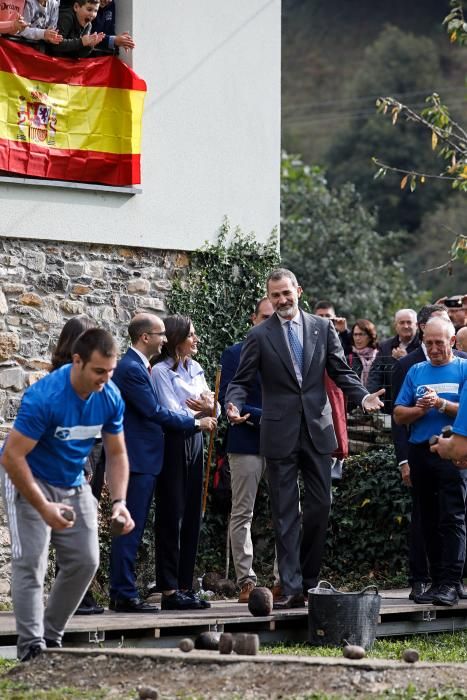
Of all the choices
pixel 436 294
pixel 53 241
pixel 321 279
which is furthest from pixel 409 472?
pixel 436 294

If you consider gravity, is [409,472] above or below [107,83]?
below

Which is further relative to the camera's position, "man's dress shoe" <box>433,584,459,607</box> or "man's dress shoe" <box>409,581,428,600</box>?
"man's dress shoe" <box>409,581,428,600</box>

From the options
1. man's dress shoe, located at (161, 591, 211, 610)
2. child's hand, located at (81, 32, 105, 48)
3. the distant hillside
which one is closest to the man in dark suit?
man's dress shoe, located at (161, 591, 211, 610)

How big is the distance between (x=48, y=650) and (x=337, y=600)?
216 cm

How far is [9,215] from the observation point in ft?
34.1

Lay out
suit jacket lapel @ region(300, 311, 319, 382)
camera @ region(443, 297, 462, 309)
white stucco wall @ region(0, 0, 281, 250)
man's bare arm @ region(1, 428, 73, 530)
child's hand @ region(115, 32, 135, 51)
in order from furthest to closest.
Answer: camera @ region(443, 297, 462, 309), white stucco wall @ region(0, 0, 281, 250), child's hand @ region(115, 32, 135, 51), suit jacket lapel @ region(300, 311, 319, 382), man's bare arm @ region(1, 428, 73, 530)

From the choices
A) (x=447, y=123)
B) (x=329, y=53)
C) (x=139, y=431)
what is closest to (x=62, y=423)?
(x=139, y=431)

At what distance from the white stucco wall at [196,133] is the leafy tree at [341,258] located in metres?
15.6

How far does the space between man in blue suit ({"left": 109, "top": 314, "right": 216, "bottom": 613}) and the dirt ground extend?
234 cm

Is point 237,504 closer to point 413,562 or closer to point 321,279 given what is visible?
point 413,562

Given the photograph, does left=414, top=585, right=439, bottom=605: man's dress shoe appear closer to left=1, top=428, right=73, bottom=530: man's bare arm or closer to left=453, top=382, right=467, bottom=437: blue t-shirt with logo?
left=453, top=382, right=467, bottom=437: blue t-shirt with logo

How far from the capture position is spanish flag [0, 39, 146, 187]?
34.2 ft

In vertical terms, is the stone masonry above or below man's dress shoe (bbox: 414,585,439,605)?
above

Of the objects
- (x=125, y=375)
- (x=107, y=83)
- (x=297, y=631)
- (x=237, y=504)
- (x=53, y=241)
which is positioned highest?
(x=107, y=83)
